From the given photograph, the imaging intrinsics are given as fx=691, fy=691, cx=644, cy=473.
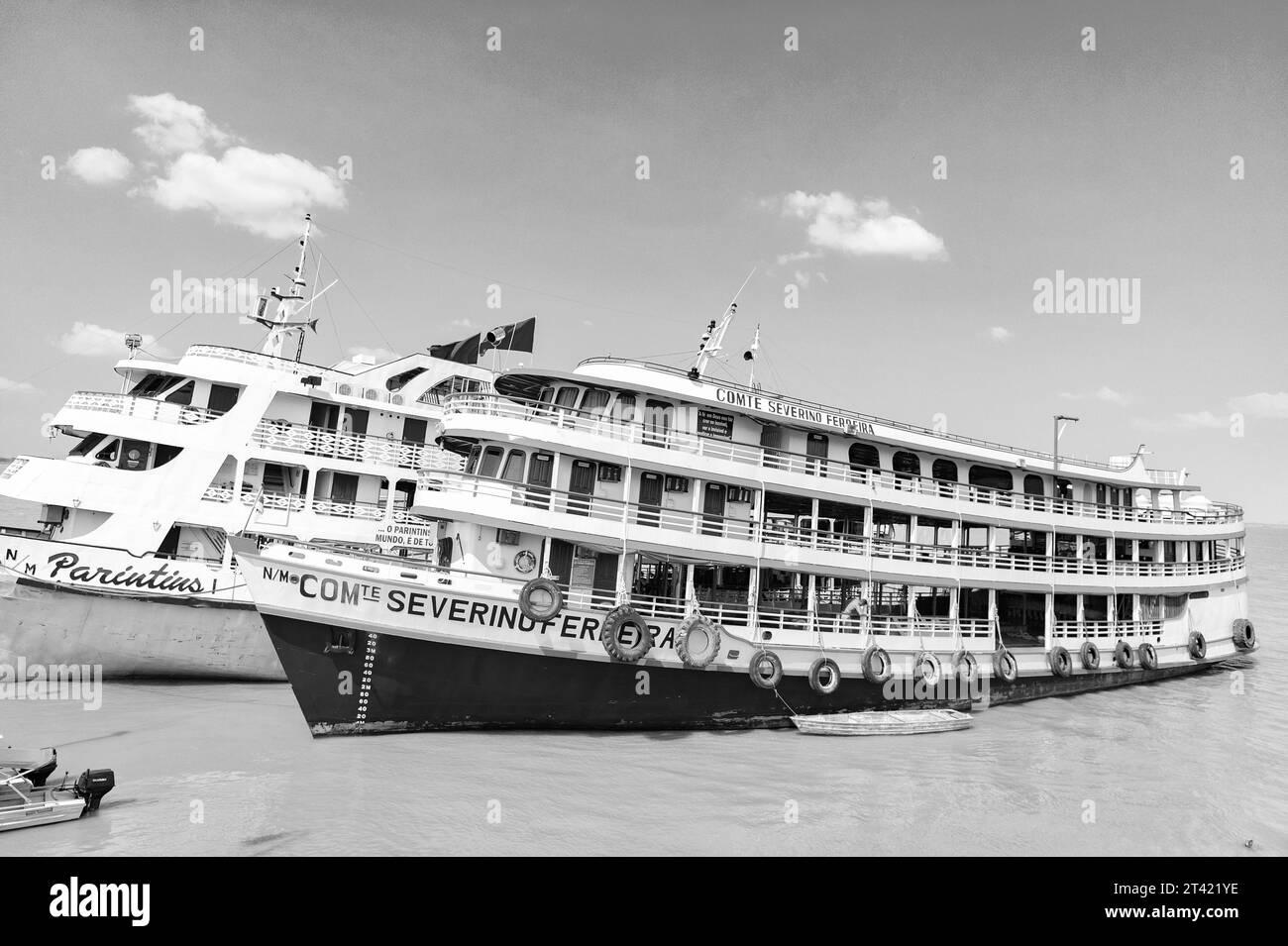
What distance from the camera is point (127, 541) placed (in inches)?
663

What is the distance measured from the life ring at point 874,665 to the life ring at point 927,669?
3.27 ft

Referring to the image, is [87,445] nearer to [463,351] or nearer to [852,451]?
[463,351]

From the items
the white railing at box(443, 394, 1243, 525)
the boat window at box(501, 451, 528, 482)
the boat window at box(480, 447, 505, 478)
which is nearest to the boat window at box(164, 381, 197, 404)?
the white railing at box(443, 394, 1243, 525)

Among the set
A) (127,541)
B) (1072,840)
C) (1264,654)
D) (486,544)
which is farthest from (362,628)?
(1264,654)

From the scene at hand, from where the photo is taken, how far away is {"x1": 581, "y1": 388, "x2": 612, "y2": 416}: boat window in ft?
47.0

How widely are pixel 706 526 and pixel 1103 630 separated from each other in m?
13.5

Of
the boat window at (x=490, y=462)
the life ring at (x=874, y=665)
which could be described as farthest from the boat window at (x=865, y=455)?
the boat window at (x=490, y=462)

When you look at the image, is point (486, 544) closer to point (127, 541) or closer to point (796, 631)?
point (796, 631)

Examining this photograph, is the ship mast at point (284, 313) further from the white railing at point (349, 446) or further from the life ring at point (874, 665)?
the life ring at point (874, 665)

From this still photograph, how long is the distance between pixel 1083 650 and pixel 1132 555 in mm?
4444

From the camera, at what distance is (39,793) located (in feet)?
26.9

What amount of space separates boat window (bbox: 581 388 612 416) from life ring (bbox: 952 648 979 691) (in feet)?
32.7
